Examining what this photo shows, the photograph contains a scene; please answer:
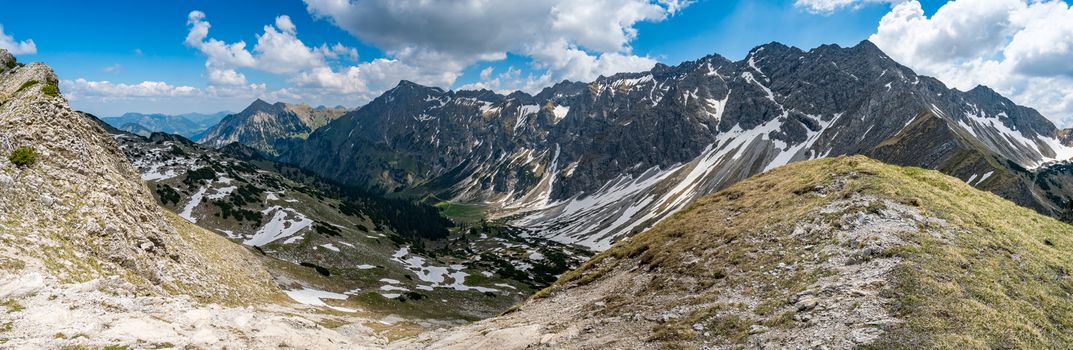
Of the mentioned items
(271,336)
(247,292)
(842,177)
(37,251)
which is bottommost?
(247,292)

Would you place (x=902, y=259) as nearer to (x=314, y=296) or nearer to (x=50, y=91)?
(x=50, y=91)

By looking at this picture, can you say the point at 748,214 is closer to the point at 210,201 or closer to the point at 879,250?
the point at 879,250

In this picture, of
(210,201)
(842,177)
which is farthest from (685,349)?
(210,201)

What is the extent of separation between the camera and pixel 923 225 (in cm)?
2417

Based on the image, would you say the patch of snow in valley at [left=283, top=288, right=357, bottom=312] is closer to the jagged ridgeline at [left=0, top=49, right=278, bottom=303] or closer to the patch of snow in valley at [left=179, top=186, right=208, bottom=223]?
the jagged ridgeline at [left=0, top=49, right=278, bottom=303]

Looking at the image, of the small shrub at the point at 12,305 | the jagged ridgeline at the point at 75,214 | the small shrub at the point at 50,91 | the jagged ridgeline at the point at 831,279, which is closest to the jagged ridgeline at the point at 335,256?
the jagged ridgeline at the point at 75,214

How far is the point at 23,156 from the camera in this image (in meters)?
31.2

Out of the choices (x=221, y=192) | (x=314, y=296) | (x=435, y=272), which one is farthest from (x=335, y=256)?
(x=221, y=192)

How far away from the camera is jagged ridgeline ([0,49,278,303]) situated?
26.2 m

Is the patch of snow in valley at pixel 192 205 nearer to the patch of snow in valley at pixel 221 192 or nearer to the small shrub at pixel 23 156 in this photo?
the patch of snow in valley at pixel 221 192

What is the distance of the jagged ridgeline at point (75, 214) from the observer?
2619 cm

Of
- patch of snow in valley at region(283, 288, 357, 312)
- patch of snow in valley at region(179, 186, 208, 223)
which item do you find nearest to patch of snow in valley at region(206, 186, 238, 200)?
patch of snow in valley at region(179, 186, 208, 223)

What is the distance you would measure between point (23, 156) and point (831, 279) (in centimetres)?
4876

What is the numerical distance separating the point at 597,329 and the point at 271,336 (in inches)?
699
